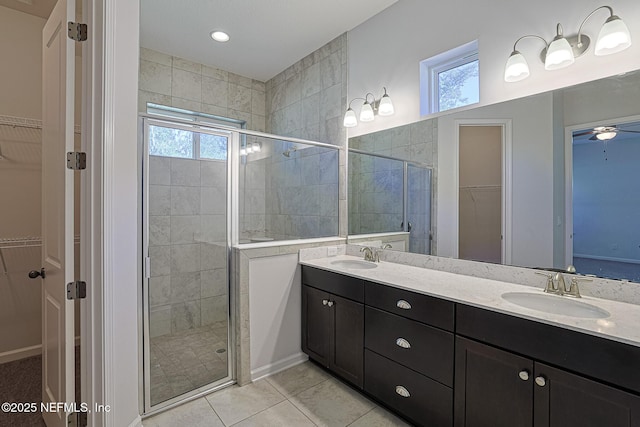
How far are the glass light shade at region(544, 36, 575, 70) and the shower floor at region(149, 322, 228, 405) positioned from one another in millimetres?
2689

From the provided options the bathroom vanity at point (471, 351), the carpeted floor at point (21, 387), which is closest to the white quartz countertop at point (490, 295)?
the bathroom vanity at point (471, 351)

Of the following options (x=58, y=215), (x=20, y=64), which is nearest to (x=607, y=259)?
(x=58, y=215)

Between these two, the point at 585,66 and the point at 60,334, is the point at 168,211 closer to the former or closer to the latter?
the point at 60,334

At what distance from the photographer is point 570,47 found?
1.60m

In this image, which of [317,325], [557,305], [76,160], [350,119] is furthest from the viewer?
[350,119]

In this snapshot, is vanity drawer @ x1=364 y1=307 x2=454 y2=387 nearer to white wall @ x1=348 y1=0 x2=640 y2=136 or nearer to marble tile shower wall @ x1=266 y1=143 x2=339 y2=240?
marble tile shower wall @ x1=266 y1=143 x2=339 y2=240

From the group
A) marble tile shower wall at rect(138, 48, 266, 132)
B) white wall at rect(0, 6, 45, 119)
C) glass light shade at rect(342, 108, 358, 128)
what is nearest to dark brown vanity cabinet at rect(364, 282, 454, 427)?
glass light shade at rect(342, 108, 358, 128)

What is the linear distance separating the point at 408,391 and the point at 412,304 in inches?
20.3

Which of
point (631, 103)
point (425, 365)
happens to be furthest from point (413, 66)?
point (425, 365)

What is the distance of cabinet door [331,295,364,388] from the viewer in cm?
208

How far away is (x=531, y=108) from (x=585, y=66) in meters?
0.29

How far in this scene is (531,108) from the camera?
1.79 metres

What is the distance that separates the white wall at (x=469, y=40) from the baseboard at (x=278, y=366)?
6.78 ft

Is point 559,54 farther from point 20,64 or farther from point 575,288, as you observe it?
point 20,64
